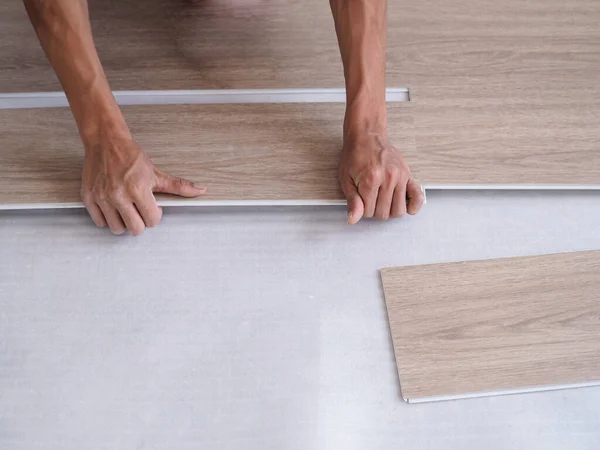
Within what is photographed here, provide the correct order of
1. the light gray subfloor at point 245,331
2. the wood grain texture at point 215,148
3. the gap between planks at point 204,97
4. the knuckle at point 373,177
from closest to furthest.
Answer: the light gray subfloor at point 245,331
the knuckle at point 373,177
the wood grain texture at point 215,148
the gap between planks at point 204,97

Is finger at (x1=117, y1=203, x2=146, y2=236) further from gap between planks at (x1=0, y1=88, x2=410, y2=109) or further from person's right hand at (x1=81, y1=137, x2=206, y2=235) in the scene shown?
gap between planks at (x1=0, y1=88, x2=410, y2=109)

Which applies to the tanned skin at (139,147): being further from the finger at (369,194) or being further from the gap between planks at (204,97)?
the gap between planks at (204,97)

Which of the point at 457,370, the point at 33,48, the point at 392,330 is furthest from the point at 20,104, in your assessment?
the point at 457,370

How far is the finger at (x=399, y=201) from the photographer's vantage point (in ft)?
4.87

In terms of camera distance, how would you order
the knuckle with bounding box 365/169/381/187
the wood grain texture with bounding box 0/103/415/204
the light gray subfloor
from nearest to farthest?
the light gray subfloor → the knuckle with bounding box 365/169/381/187 → the wood grain texture with bounding box 0/103/415/204

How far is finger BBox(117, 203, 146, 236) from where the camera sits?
4.82 ft

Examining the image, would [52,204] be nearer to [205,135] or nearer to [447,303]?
[205,135]

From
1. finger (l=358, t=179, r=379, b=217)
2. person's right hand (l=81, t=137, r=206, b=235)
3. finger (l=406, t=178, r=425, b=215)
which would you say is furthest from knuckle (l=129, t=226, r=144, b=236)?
finger (l=406, t=178, r=425, b=215)

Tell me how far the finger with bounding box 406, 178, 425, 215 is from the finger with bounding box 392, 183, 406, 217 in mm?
18

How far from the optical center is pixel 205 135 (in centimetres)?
166

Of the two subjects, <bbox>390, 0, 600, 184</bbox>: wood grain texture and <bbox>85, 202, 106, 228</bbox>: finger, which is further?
<bbox>390, 0, 600, 184</bbox>: wood grain texture

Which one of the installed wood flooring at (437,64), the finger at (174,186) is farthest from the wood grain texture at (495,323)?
the finger at (174,186)

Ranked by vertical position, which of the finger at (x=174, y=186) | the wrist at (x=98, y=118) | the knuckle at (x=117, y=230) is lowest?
the knuckle at (x=117, y=230)

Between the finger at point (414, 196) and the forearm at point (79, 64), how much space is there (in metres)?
0.71
